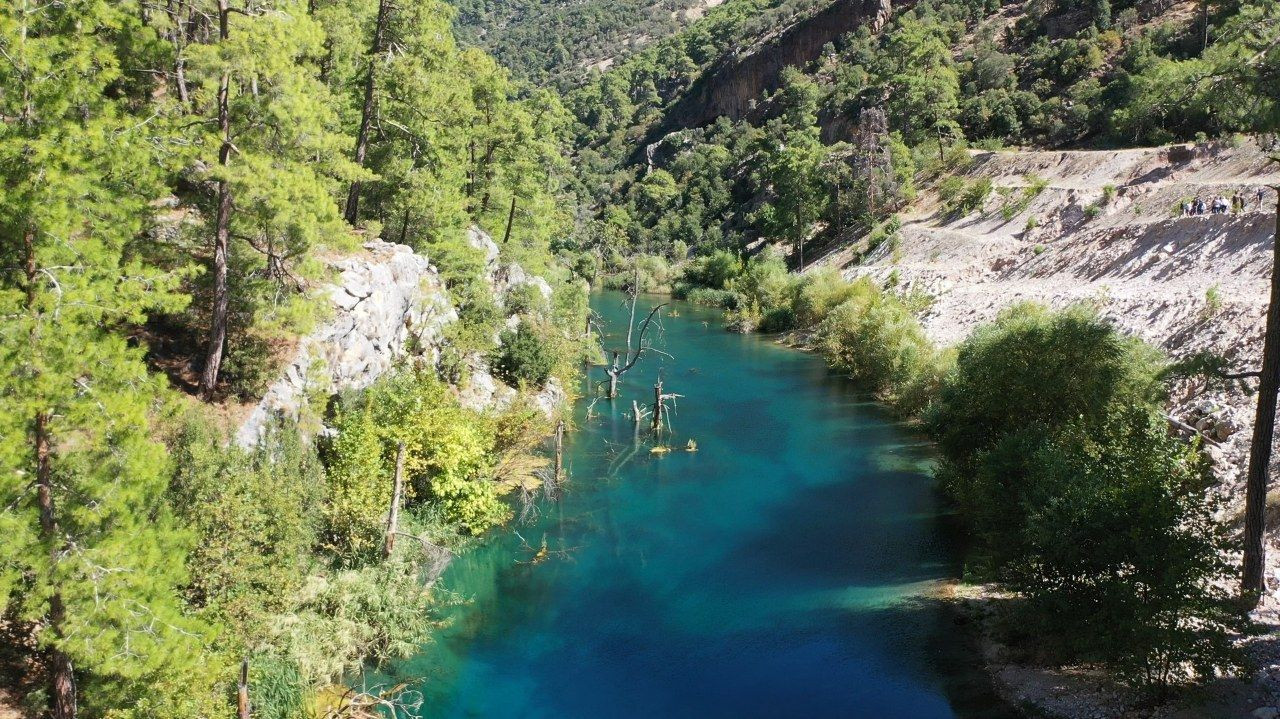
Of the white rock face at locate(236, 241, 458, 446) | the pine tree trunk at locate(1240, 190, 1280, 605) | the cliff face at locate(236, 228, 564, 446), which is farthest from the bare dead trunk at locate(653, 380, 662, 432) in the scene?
the pine tree trunk at locate(1240, 190, 1280, 605)

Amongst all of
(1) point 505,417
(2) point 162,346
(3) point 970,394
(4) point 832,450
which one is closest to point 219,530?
(2) point 162,346

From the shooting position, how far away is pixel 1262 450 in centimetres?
1692

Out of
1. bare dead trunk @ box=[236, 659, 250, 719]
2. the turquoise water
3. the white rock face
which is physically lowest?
the turquoise water

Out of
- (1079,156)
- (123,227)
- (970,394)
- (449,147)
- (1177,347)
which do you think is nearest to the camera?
(123,227)

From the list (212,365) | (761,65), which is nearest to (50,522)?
(212,365)

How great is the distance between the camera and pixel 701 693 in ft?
60.4

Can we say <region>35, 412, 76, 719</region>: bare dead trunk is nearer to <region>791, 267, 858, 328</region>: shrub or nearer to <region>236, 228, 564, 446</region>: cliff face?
<region>236, 228, 564, 446</region>: cliff face

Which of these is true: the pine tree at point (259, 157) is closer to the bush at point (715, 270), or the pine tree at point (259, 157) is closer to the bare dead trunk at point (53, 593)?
the bare dead trunk at point (53, 593)

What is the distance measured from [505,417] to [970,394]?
15.9 meters

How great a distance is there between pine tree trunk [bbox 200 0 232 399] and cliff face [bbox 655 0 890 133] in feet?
355

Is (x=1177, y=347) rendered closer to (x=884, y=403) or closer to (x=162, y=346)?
(x=884, y=403)

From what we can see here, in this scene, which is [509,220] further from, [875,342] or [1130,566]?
[1130,566]

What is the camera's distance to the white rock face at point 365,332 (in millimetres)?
20953

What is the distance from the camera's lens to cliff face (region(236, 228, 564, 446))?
2105cm
